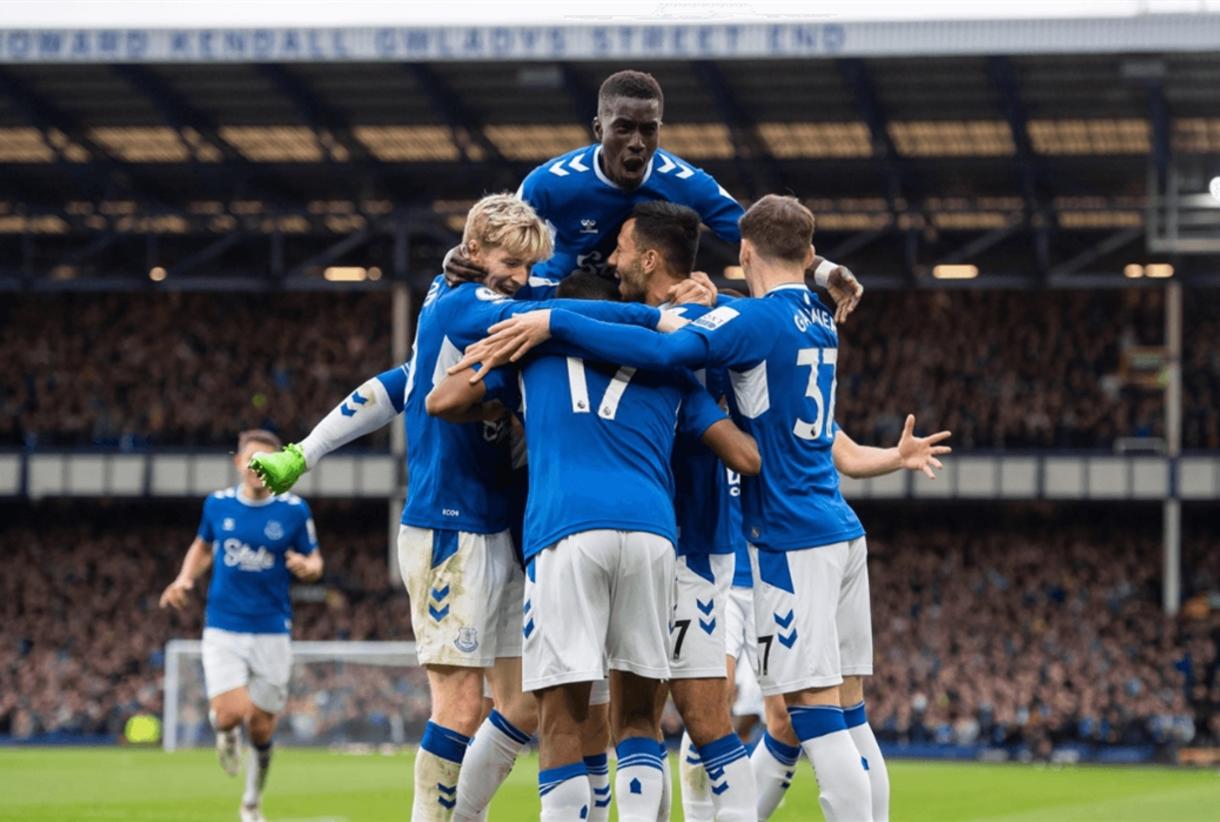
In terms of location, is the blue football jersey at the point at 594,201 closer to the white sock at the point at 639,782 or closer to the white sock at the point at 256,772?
the white sock at the point at 639,782

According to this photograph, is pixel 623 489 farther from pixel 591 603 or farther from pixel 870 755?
pixel 870 755

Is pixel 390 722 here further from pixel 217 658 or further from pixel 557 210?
pixel 557 210

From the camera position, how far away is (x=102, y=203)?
35.1 meters

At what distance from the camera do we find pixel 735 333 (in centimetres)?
710

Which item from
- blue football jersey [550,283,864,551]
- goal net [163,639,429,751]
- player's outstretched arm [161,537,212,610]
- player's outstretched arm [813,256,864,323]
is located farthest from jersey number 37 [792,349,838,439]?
goal net [163,639,429,751]

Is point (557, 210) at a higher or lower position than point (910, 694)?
higher

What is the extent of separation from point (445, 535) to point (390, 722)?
19518 mm

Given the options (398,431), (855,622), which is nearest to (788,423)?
(855,622)

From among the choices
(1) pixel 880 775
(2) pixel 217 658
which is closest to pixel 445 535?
(1) pixel 880 775

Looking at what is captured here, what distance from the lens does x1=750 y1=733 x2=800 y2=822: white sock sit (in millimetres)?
8445

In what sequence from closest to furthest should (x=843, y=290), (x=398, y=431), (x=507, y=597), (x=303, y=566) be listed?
(x=507, y=597)
(x=843, y=290)
(x=303, y=566)
(x=398, y=431)

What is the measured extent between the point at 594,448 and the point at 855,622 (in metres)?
1.76

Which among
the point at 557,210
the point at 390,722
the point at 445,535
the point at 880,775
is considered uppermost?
the point at 557,210

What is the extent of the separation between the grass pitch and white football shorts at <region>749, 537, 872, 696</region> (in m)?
5.64
